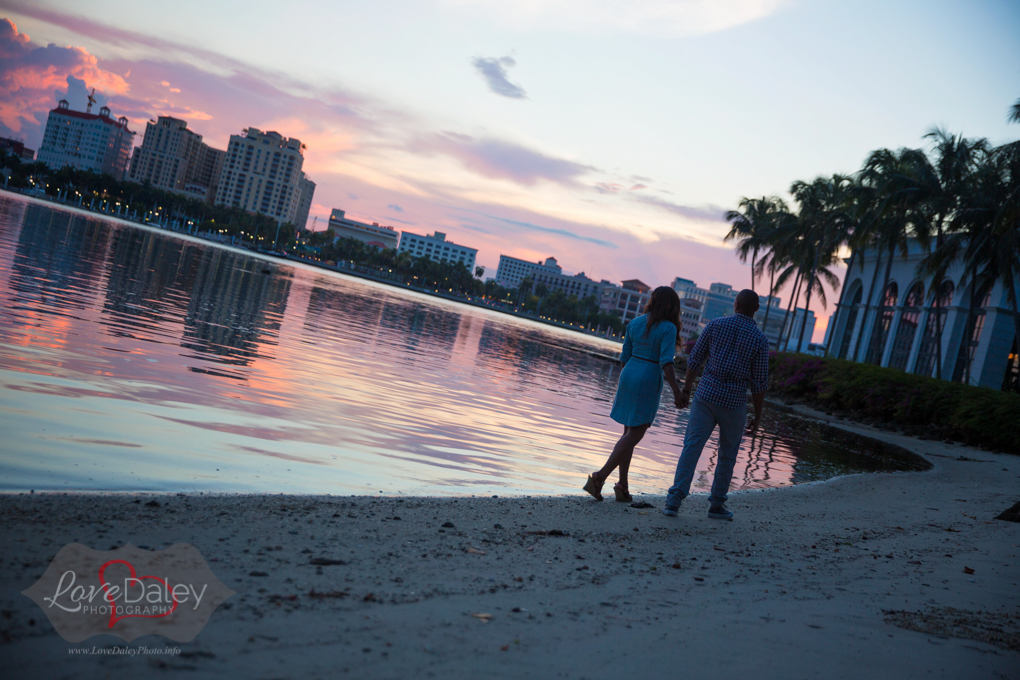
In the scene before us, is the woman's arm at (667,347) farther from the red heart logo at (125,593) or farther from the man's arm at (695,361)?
the red heart logo at (125,593)

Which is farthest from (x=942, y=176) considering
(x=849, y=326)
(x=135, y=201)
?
(x=135, y=201)

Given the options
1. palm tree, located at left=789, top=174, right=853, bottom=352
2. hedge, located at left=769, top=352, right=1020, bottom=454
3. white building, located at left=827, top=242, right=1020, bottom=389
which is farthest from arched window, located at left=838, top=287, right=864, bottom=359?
hedge, located at left=769, top=352, right=1020, bottom=454

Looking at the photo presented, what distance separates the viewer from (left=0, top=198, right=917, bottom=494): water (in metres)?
5.62

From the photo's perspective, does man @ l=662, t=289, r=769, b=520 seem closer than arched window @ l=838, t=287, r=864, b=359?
Yes

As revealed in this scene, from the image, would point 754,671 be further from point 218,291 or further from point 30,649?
point 218,291

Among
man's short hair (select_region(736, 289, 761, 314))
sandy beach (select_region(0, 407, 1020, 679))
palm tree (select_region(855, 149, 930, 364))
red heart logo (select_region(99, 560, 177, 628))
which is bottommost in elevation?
red heart logo (select_region(99, 560, 177, 628))

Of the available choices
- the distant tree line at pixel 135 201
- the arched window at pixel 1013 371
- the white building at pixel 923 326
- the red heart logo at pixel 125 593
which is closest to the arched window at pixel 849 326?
the white building at pixel 923 326

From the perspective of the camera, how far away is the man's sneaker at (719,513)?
20.2ft

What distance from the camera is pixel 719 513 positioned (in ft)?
20.2

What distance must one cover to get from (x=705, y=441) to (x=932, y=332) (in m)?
34.2

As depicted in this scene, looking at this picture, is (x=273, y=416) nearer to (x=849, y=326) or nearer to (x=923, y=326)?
(x=923, y=326)

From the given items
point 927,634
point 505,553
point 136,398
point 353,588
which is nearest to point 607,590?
point 505,553

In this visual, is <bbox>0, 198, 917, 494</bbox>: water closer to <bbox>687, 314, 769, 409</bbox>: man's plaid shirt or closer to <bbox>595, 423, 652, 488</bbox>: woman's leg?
<bbox>595, 423, 652, 488</bbox>: woman's leg

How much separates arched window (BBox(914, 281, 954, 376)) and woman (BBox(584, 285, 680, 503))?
32632 mm
